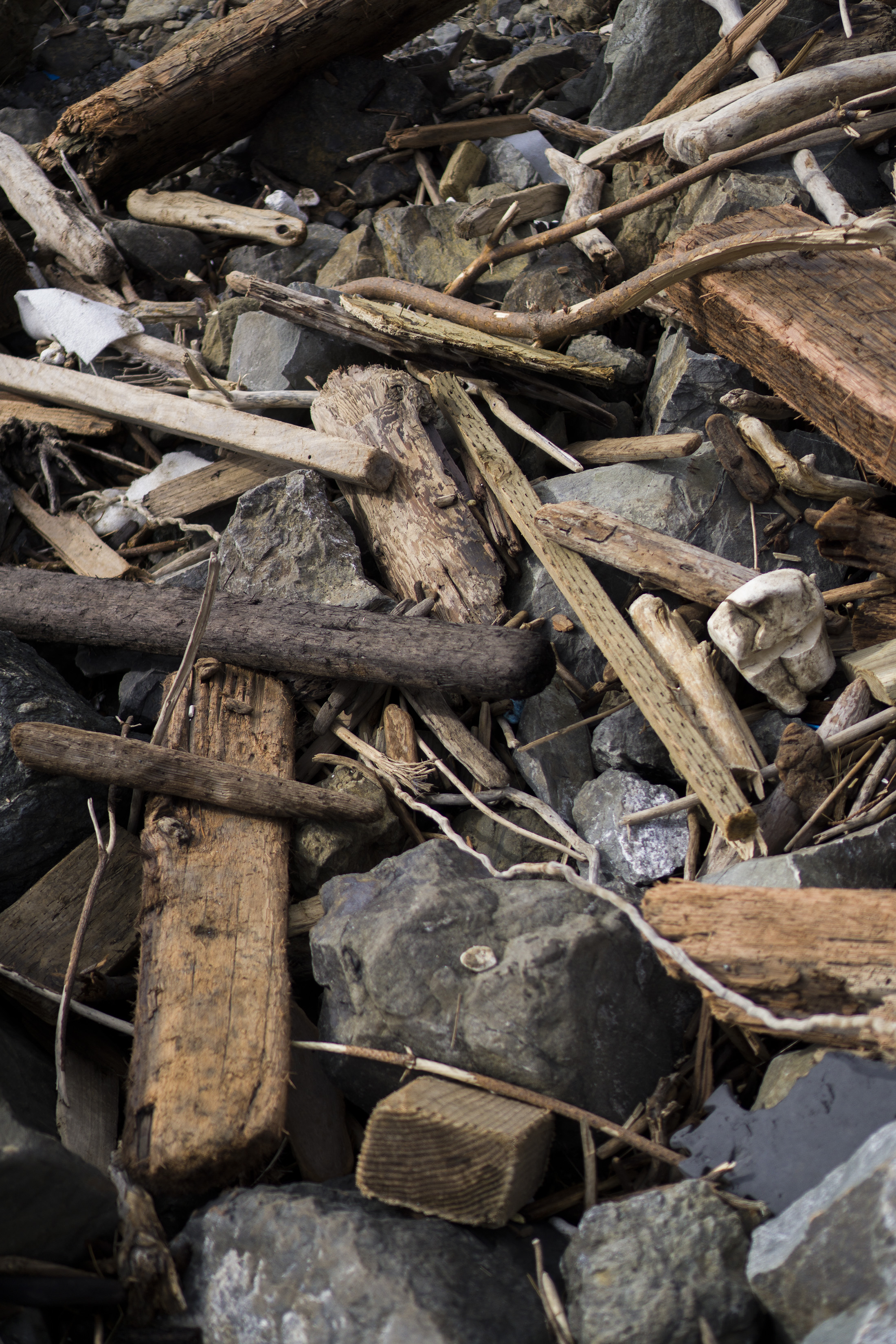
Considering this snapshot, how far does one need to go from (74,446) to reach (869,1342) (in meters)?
4.36

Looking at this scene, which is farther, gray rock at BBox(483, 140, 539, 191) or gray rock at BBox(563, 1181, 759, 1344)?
gray rock at BBox(483, 140, 539, 191)

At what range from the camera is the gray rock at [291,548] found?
3391 millimetres

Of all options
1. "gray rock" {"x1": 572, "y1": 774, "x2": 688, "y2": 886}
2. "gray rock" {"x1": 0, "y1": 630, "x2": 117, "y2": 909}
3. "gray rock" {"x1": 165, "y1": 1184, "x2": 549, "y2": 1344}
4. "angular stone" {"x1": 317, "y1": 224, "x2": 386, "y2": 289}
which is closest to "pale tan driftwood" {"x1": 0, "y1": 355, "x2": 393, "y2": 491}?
"angular stone" {"x1": 317, "y1": 224, "x2": 386, "y2": 289}

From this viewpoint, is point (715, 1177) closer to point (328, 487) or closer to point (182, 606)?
point (182, 606)

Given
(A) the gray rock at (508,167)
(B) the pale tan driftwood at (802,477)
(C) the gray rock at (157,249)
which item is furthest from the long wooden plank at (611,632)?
(C) the gray rock at (157,249)

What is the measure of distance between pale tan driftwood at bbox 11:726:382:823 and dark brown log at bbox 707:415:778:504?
1784 mm

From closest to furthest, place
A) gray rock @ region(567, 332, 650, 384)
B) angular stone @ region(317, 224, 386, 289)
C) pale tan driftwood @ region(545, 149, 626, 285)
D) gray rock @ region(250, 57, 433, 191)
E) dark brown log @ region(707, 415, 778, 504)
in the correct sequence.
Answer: dark brown log @ region(707, 415, 778, 504)
gray rock @ region(567, 332, 650, 384)
pale tan driftwood @ region(545, 149, 626, 285)
angular stone @ region(317, 224, 386, 289)
gray rock @ region(250, 57, 433, 191)

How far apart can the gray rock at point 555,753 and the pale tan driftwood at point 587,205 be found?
213 cm

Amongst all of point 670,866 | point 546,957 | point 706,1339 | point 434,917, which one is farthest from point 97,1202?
point 670,866

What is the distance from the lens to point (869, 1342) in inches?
53.6

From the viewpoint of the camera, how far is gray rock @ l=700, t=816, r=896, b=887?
2.22m

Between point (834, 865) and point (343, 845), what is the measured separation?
55.5 inches

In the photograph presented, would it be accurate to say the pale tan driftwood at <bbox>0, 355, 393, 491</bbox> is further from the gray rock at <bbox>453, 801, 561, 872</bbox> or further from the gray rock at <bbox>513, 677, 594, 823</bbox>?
the gray rock at <bbox>453, 801, 561, 872</bbox>

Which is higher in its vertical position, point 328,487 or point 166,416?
point 166,416
